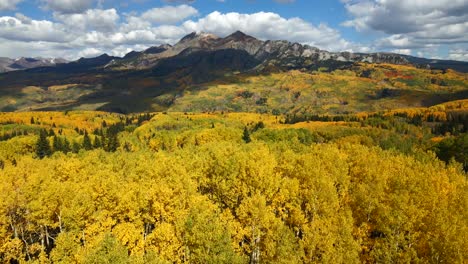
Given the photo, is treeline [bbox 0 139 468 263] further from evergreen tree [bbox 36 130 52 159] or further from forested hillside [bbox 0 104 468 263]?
evergreen tree [bbox 36 130 52 159]

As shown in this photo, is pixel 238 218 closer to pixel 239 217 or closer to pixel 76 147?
pixel 239 217

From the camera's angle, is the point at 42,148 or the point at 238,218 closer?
the point at 238,218

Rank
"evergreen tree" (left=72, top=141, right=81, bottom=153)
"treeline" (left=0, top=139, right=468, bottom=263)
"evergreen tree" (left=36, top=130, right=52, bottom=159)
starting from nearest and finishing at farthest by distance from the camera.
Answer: "treeline" (left=0, top=139, right=468, bottom=263)
"evergreen tree" (left=36, top=130, right=52, bottom=159)
"evergreen tree" (left=72, top=141, right=81, bottom=153)

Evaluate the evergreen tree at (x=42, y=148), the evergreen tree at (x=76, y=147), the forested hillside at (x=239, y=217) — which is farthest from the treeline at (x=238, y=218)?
the evergreen tree at (x=76, y=147)

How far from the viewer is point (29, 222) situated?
62.2 m

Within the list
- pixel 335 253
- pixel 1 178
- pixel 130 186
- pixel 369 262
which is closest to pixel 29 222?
pixel 130 186

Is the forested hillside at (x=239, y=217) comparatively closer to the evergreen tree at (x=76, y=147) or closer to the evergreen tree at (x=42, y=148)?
the evergreen tree at (x=42, y=148)

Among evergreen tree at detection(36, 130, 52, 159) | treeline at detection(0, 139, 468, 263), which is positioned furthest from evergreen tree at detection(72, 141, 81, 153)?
treeline at detection(0, 139, 468, 263)

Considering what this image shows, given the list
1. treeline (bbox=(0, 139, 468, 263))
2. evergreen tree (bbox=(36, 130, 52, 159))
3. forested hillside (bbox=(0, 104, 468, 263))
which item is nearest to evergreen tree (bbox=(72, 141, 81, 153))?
evergreen tree (bbox=(36, 130, 52, 159))

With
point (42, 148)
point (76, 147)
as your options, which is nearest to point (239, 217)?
point (42, 148)

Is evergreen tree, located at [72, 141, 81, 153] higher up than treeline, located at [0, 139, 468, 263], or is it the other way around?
treeline, located at [0, 139, 468, 263]

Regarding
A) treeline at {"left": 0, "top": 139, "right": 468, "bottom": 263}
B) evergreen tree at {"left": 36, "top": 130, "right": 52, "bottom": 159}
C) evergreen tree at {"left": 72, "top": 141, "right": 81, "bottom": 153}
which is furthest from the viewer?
evergreen tree at {"left": 72, "top": 141, "right": 81, "bottom": 153}

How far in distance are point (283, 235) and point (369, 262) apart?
57.9ft

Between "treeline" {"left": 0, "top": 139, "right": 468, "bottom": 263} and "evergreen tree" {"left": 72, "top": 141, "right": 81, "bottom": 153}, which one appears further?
"evergreen tree" {"left": 72, "top": 141, "right": 81, "bottom": 153}
